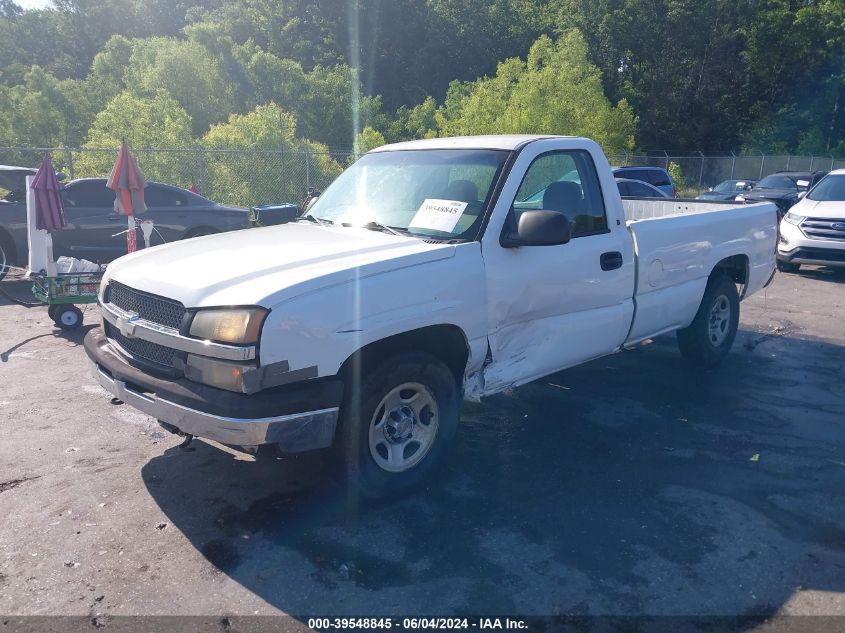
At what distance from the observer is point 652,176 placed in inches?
747

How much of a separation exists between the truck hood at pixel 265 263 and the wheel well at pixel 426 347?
15.7 inches

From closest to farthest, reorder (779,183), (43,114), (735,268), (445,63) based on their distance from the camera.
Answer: (735,268), (779,183), (43,114), (445,63)

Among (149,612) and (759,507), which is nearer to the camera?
(149,612)

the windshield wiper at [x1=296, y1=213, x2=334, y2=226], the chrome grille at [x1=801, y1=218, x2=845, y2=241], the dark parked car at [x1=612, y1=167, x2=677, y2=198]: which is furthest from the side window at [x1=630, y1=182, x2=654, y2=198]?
the windshield wiper at [x1=296, y1=213, x2=334, y2=226]

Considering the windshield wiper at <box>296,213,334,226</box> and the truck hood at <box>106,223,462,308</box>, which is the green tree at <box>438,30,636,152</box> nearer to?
the windshield wiper at <box>296,213,334,226</box>

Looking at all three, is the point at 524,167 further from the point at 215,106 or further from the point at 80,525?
the point at 215,106

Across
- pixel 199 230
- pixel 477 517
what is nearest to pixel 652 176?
pixel 199 230

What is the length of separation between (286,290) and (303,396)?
0.52m

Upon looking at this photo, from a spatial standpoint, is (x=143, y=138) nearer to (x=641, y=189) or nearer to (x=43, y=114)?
(x=43, y=114)

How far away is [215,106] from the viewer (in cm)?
3064

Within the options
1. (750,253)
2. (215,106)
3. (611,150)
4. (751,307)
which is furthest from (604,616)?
(215,106)

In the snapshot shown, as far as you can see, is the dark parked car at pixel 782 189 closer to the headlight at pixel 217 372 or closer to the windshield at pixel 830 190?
the windshield at pixel 830 190

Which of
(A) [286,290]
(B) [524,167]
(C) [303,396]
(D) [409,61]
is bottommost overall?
(C) [303,396]

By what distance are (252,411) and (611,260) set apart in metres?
2.93
